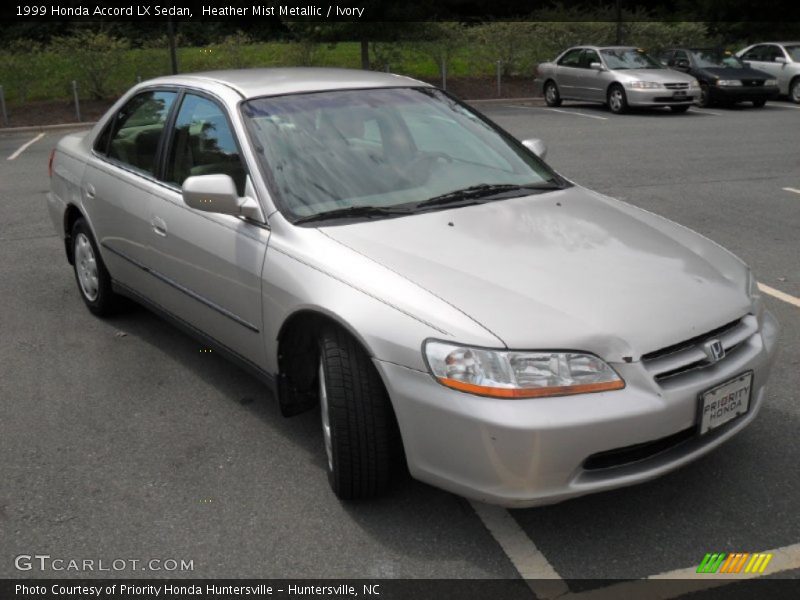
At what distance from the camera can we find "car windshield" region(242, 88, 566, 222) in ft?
13.0

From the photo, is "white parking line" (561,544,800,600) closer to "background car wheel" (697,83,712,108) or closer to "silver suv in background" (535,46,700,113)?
"silver suv in background" (535,46,700,113)

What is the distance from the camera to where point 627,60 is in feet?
64.0

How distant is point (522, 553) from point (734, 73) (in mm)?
18917

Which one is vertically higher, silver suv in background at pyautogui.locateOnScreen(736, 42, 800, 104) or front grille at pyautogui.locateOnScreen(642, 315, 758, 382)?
front grille at pyautogui.locateOnScreen(642, 315, 758, 382)

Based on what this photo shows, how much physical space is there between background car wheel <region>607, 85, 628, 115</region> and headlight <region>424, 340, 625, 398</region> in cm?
1652

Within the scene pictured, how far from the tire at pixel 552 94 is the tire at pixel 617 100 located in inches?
80.0

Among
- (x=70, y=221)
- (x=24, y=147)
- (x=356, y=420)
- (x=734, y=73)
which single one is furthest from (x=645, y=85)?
(x=356, y=420)

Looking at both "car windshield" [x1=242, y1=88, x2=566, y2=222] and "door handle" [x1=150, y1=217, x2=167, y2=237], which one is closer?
"car windshield" [x1=242, y1=88, x2=566, y2=222]

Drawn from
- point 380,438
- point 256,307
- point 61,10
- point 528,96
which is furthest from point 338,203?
point 61,10

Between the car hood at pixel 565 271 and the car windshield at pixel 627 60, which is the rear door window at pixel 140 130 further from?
the car windshield at pixel 627 60

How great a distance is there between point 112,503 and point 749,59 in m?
21.8

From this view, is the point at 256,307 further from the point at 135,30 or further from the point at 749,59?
the point at 135,30

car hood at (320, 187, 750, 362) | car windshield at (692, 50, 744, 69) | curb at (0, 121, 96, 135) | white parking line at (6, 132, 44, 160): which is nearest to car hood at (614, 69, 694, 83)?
car windshield at (692, 50, 744, 69)

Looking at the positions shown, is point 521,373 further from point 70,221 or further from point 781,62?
point 781,62
